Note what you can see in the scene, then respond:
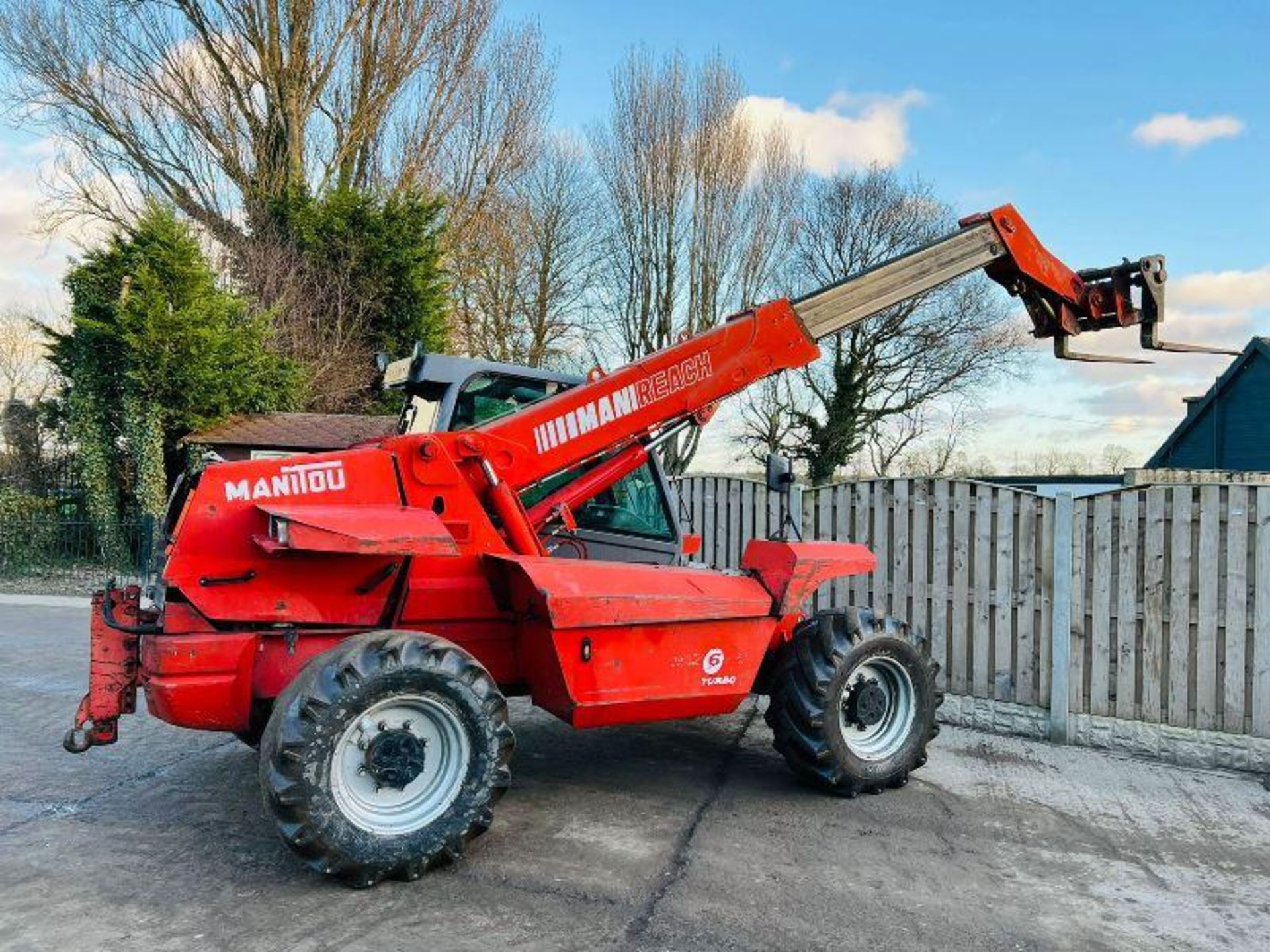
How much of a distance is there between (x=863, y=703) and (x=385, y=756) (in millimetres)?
2739

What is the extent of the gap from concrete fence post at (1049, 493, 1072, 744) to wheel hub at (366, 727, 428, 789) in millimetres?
4768

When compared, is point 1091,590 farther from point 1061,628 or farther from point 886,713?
point 886,713

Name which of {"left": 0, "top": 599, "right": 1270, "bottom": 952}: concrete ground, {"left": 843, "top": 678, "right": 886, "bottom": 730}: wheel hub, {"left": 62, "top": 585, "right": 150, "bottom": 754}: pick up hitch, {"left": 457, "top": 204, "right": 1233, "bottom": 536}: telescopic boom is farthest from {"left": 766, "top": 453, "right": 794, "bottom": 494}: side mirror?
{"left": 62, "top": 585, "right": 150, "bottom": 754}: pick up hitch

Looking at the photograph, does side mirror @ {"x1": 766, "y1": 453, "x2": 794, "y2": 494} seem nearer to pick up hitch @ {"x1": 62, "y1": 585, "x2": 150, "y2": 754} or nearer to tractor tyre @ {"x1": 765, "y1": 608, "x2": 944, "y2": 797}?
tractor tyre @ {"x1": 765, "y1": 608, "x2": 944, "y2": 797}

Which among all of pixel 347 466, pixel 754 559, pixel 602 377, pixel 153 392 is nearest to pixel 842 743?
pixel 754 559

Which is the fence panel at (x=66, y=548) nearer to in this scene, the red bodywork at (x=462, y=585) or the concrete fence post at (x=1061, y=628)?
the red bodywork at (x=462, y=585)

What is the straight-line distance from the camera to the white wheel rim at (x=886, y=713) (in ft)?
17.6

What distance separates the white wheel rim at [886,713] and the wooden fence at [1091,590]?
1691mm

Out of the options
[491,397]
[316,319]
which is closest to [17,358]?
[316,319]

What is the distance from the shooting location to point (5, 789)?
5.24 meters

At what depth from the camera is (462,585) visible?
480 centimetres

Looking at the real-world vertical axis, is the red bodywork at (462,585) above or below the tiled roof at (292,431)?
below

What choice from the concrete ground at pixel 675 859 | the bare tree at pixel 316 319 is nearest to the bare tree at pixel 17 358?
the bare tree at pixel 316 319

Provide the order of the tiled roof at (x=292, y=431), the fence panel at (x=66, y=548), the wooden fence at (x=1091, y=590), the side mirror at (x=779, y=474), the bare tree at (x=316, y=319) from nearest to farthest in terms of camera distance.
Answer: the side mirror at (x=779, y=474)
the wooden fence at (x=1091, y=590)
the tiled roof at (x=292, y=431)
the fence panel at (x=66, y=548)
the bare tree at (x=316, y=319)
